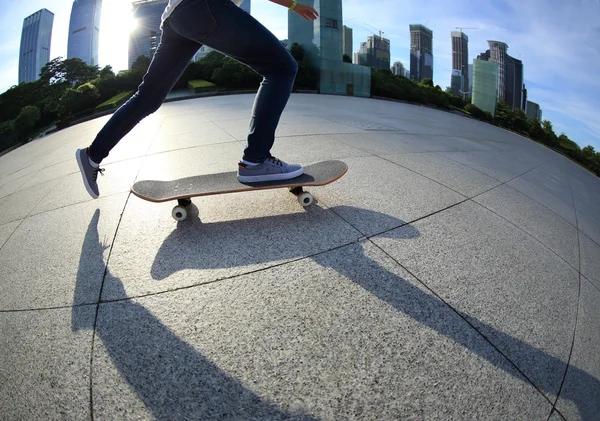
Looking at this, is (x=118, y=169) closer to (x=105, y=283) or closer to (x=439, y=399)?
(x=105, y=283)

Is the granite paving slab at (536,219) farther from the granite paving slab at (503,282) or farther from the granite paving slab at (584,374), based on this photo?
the granite paving slab at (584,374)

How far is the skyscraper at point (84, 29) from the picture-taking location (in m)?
34.8

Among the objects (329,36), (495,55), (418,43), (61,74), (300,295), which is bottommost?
(300,295)

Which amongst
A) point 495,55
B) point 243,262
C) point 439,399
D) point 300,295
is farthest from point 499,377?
point 495,55

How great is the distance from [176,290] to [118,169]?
3546 mm

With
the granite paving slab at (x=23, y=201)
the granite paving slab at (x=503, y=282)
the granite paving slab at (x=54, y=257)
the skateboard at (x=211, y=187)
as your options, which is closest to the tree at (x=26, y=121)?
the granite paving slab at (x=23, y=201)

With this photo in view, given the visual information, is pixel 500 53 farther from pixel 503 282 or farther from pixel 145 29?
pixel 503 282

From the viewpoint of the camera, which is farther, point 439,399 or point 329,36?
point 329,36

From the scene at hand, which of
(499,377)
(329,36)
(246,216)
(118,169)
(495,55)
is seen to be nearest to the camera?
(499,377)

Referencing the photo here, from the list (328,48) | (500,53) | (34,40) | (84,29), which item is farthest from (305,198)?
(500,53)

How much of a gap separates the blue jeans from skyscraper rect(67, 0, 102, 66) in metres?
38.1

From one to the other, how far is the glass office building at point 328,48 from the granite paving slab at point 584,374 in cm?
2575

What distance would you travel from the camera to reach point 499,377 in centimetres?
138

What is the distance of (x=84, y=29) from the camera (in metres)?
35.5
